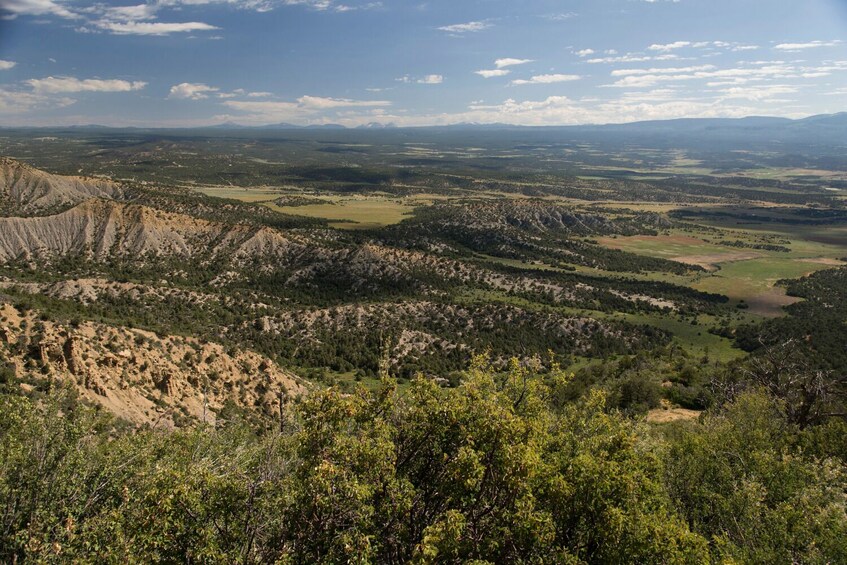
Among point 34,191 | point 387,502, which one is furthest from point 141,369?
point 34,191

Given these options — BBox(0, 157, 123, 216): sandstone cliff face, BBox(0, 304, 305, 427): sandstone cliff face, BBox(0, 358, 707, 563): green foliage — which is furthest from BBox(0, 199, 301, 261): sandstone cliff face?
BBox(0, 358, 707, 563): green foliage

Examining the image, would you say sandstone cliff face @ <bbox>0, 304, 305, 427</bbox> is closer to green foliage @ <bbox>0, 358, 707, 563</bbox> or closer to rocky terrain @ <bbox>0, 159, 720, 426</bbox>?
rocky terrain @ <bbox>0, 159, 720, 426</bbox>

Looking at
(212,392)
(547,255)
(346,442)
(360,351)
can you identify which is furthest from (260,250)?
(346,442)

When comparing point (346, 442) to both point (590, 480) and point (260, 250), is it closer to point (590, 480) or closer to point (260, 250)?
point (590, 480)

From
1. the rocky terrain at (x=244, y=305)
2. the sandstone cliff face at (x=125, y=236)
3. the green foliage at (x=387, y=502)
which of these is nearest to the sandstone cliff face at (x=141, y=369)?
the rocky terrain at (x=244, y=305)

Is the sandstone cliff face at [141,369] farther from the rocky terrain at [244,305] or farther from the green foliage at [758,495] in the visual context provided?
the green foliage at [758,495]

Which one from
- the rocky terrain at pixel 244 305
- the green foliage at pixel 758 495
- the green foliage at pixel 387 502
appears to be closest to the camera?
the green foliage at pixel 387 502
